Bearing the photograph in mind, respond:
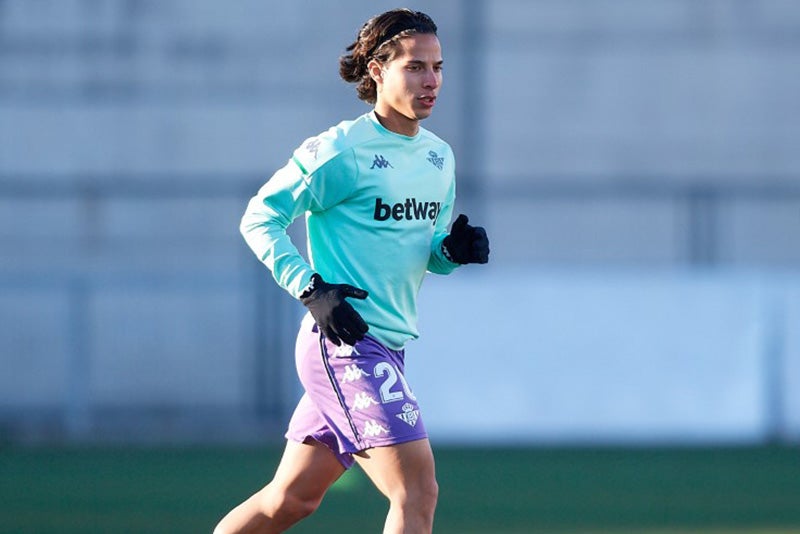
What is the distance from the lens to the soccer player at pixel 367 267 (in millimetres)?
4832

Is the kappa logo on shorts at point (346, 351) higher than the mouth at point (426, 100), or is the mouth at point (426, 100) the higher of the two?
the mouth at point (426, 100)

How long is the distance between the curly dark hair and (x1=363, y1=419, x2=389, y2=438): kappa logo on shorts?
1128 millimetres

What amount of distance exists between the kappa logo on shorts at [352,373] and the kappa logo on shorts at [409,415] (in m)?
0.16

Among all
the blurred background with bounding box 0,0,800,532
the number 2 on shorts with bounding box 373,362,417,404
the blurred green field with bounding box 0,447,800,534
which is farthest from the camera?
the blurred background with bounding box 0,0,800,532

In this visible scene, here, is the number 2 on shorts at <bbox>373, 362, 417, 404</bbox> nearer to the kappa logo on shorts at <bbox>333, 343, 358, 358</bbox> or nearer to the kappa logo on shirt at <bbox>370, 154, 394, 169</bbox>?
the kappa logo on shorts at <bbox>333, 343, 358, 358</bbox>

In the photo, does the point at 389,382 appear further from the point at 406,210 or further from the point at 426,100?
the point at 426,100

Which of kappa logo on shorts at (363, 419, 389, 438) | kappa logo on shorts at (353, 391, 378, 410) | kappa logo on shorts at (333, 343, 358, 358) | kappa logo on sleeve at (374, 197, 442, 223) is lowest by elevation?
kappa logo on shorts at (363, 419, 389, 438)

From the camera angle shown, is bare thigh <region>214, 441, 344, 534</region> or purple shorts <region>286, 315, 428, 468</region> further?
bare thigh <region>214, 441, 344, 534</region>

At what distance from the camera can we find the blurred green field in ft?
25.5

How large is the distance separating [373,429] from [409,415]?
12 cm

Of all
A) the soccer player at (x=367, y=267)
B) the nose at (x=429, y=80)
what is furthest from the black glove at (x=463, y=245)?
the nose at (x=429, y=80)

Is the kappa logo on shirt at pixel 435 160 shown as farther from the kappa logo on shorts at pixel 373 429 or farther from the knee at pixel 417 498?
the knee at pixel 417 498

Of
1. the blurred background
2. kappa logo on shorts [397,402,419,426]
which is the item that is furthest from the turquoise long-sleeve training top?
the blurred background

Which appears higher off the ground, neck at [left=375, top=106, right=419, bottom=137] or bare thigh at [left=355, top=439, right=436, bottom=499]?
neck at [left=375, top=106, right=419, bottom=137]
